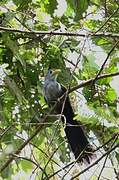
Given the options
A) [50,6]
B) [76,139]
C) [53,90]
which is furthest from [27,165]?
[53,90]

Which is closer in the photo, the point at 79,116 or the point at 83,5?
the point at 79,116

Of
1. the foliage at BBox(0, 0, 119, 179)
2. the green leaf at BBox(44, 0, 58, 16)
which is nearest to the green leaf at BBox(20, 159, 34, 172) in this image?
the foliage at BBox(0, 0, 119, 179)

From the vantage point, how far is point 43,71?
3.78 m

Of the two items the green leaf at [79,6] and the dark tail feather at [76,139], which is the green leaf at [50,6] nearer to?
the green leaf at [79,6]

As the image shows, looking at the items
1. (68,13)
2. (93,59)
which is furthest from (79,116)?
(68,13)

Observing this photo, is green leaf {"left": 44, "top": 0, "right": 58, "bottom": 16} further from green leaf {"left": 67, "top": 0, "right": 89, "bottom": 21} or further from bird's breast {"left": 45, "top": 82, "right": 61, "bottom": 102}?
bird's breast {"left": 45, "top": 82, "right": 61, "bottom": 102}

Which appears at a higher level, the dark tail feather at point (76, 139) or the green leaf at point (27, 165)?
the dark tail feather at point (76, 139)

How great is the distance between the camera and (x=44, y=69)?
3.72 meters

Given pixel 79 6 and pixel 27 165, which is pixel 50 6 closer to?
pixel 79 6

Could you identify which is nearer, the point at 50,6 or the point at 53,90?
the point at 50,6

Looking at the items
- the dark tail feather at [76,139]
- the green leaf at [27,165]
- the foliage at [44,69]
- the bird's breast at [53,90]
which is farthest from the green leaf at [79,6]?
the bird's breast at [53,90]

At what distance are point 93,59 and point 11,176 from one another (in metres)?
0.93

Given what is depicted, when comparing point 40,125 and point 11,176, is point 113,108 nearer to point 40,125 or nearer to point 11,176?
point 40,125

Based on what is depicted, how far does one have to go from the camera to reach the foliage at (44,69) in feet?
10.4
